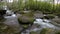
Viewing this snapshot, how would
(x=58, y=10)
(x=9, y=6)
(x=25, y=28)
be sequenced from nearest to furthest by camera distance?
(x=25, y=28) → (x=58, y=10) → (x=9, y=6)

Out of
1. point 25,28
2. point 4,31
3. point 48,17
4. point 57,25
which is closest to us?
point 4,31

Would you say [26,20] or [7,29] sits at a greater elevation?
[26,20]

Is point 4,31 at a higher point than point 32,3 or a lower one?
lower

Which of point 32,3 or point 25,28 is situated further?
point 32,3

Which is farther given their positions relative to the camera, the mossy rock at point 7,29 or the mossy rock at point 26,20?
the mossy rock at point 26,20

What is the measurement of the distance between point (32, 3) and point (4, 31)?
7.93 ft

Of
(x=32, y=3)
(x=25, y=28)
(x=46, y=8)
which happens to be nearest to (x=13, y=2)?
(x=32, y=3)

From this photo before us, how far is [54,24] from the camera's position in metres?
→ 3.38

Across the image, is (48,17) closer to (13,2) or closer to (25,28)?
(25,28)

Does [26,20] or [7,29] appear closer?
[7,29]

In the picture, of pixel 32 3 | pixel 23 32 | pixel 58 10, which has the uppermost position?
pixel 32 3

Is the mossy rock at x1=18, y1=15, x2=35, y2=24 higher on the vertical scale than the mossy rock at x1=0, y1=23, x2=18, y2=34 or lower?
higher

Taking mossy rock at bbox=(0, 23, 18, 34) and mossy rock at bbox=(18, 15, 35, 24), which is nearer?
mossy rock at bbox=(0, 23, 18, 34)

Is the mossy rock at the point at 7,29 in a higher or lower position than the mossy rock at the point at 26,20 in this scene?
lower
